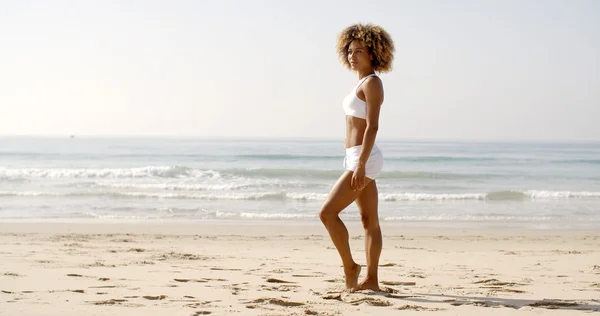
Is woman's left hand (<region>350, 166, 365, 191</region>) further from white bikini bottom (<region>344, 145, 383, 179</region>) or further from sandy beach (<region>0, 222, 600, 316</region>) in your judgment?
sandy beach (<region>0, 222, 600, 316</region>)

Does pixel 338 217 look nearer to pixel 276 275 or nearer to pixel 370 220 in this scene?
pixel 370 220

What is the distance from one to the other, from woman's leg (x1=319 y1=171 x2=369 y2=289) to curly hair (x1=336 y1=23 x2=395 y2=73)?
788 mm

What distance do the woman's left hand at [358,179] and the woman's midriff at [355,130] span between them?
0.73 ft

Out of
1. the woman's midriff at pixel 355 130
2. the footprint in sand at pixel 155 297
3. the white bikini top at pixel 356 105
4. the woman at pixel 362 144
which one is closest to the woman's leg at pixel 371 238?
the woman at pixel 362 144

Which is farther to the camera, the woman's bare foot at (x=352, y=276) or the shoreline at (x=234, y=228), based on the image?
the shoreline at (x=234, y=228)

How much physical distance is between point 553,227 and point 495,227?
1.03 m

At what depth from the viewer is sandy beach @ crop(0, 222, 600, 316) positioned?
404 cm

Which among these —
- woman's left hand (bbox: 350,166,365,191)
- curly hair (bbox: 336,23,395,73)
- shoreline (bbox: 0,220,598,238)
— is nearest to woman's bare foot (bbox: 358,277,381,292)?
woman's left hand (bbox: 350,166,365,191)

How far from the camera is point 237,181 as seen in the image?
901 inches

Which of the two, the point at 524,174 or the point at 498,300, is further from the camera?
the point at 524,174

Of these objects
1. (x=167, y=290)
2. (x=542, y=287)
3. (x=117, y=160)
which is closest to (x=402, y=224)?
(x=542, y=287)

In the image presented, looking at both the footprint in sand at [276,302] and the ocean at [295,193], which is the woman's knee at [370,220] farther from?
the ocean at [295,193]

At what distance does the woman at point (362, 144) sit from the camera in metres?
4.27

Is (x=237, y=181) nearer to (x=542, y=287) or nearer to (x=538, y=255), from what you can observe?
(x=538, y=255)
